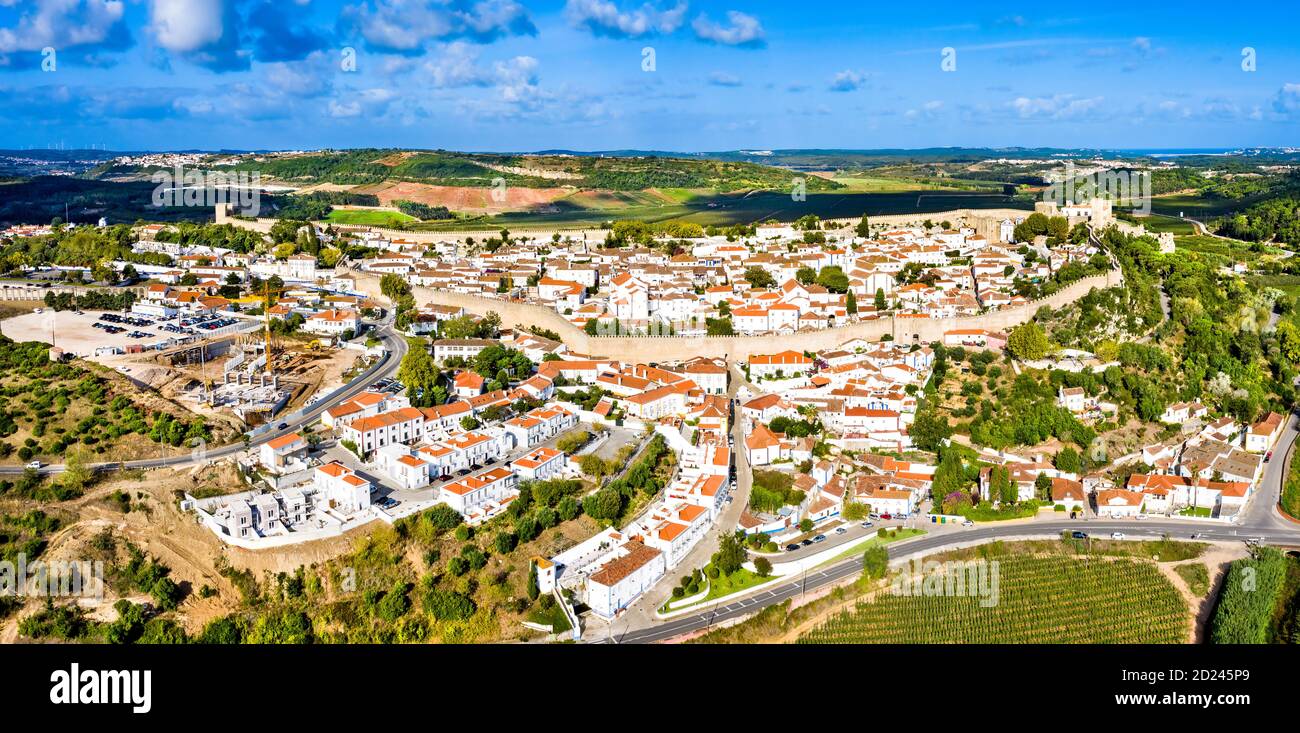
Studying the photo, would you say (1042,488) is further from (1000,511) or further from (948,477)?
(948,477)

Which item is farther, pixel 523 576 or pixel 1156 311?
pixel 1156 311

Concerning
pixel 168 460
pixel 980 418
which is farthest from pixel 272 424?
pixel 980 418

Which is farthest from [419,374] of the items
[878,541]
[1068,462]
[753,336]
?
[1068,462]

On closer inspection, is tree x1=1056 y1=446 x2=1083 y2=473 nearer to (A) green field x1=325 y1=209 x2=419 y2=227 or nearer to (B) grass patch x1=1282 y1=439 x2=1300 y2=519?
(B) grass patch x1=1282 y1=439 x2=1300 y2=519

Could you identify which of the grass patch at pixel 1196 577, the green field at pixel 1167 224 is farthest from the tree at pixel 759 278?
the green field at pixel 1167 224

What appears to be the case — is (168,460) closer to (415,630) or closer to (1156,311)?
(415,630)

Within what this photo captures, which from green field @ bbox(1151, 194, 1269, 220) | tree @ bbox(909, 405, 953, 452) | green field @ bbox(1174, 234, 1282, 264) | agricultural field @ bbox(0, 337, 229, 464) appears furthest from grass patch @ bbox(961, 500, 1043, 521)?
green field @ bbox(1151, 194, 1269, 220)
